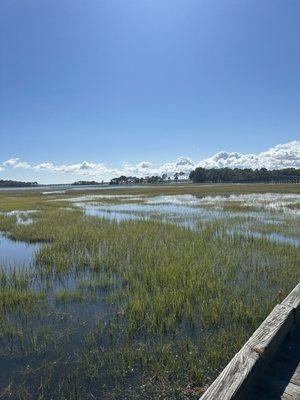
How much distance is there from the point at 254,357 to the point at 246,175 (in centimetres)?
16443

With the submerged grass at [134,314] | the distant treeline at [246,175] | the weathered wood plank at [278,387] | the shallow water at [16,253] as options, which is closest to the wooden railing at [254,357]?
the weathered wood plank at [278,387]

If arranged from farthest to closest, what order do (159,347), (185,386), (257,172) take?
1. (257,172)
2. (159,347)
3. (185,386)

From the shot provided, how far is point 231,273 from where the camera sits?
11305mm

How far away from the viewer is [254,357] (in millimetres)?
4453

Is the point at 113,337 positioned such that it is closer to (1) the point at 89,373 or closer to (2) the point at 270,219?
(1) the point at 89,373

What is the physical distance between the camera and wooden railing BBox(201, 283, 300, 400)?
3.88 m

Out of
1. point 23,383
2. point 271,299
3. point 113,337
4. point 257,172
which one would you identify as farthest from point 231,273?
point 257,172

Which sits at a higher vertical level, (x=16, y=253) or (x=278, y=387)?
(x=278, y=387)

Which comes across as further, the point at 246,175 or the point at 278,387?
the point at 246,175

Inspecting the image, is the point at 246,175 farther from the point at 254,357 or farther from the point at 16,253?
the point at 254,357

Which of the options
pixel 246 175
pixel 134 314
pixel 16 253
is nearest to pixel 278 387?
pixel 134 314

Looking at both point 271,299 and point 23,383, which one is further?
point 271,299

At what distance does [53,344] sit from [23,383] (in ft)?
4.32

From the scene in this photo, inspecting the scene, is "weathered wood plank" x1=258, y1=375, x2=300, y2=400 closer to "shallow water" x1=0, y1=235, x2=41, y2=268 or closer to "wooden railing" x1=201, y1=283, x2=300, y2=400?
"wooden railing" x1=201, y1=283, x2=300, y2=400
